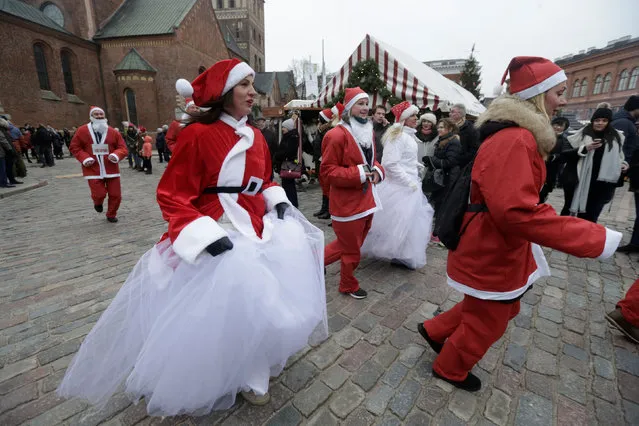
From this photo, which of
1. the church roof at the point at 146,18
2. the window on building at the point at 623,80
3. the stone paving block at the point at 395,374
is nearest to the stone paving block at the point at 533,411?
the stone paving block at the point at 395,374

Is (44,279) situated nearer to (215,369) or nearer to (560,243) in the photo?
(215,369)

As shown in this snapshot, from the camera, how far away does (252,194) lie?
6.47 feet

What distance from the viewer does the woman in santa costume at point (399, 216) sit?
3711 millimetres

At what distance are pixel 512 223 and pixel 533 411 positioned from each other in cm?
131

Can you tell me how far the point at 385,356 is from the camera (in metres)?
2.38

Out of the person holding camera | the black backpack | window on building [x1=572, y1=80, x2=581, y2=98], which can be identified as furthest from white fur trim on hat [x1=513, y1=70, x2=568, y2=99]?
window on building [x1=572, y1=80, x2=581, y2=98]

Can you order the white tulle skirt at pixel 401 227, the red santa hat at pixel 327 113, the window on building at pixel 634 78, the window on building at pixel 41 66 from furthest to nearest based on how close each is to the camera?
1. the window on building at pixel 634 78
2. the window on building at pixel 41 66
3. the red santa hat at pixel 327 113
4. the white tulle skirt at pixel 401 227

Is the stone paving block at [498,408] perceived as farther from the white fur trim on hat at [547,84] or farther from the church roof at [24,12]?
the church roof at [24,12]

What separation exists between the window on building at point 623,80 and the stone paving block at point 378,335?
175 feet

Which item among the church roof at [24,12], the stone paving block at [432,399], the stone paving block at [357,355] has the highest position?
the church roof at [24,12]

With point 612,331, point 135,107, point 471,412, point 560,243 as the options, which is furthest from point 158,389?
point 135,107

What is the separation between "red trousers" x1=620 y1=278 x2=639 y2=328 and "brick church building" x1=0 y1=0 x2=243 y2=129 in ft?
92.7

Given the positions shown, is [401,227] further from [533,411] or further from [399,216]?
[533,411]

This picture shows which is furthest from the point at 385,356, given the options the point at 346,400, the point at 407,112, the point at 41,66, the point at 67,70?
the point at 67,70
